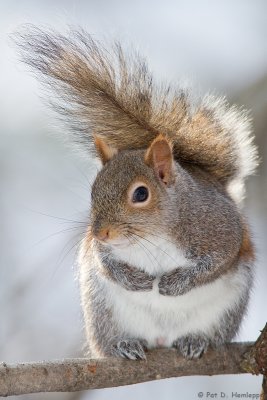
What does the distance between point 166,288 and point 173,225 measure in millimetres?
279

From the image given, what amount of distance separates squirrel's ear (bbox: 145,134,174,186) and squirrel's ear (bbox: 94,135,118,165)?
229 mm

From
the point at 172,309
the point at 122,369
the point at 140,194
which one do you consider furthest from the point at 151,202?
the point at 122,369

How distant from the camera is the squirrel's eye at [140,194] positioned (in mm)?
3502

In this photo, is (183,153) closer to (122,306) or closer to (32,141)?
(122,306)

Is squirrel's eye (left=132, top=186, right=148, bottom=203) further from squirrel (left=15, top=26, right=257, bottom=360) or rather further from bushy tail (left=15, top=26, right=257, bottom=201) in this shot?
bushy tail (left=15, top=26, right=257, bottom=201)

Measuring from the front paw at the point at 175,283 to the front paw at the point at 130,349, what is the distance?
0.90ft

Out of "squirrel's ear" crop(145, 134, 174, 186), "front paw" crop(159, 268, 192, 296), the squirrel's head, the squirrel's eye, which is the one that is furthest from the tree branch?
"squirrel's ear" crop(145, 134, 174, 186)

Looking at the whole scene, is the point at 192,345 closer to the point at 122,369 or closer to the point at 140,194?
the point at 122,369

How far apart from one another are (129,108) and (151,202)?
0.61m

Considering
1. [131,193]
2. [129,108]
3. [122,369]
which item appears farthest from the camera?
[129,108]

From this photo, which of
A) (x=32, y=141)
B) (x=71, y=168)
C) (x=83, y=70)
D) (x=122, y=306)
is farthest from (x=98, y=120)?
(x=32, y=141)

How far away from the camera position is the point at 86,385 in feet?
10.3

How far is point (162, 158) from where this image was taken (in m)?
3.57

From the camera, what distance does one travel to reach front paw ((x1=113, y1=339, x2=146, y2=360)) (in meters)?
3.53
